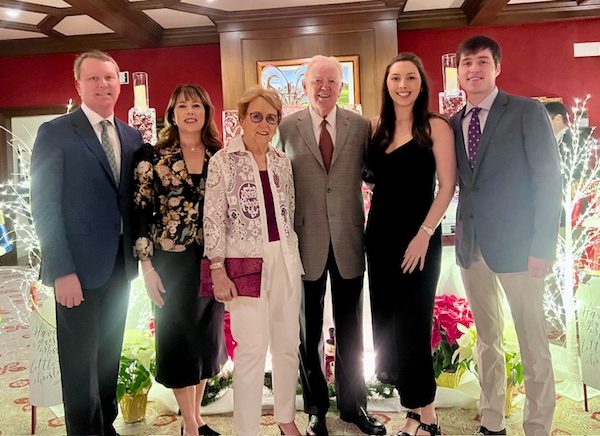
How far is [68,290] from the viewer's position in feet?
5.73

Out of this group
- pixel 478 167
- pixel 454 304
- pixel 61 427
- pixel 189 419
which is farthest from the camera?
pixel 454 304

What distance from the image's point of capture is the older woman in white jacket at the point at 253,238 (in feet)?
6.06

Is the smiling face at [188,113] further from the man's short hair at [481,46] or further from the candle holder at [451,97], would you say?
the candle holder at [451,97]

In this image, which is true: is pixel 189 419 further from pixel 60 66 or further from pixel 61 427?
pixel 60 66

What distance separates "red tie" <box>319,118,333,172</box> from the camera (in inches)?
81.8

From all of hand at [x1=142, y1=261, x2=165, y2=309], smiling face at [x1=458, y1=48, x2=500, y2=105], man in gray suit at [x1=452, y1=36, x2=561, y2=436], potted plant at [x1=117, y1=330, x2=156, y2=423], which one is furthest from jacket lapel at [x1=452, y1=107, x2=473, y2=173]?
potted plant at [x1=117, y1=330, x2=156, y2=423]

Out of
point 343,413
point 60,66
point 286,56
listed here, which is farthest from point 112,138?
point 60,66

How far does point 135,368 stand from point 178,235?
2.85 ft

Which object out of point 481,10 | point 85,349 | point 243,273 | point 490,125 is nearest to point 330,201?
point 243,273

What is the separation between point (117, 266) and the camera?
1.88 metres

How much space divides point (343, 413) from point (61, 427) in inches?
52.8

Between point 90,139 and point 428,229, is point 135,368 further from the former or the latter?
point 428,229

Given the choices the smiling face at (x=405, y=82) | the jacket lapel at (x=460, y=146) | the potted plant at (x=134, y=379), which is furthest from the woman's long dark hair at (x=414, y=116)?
the potted plant at (x=134, y=379)

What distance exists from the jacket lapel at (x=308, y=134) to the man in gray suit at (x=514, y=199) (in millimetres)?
565
